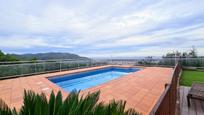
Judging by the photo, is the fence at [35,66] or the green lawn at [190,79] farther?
the fence at [35,66]

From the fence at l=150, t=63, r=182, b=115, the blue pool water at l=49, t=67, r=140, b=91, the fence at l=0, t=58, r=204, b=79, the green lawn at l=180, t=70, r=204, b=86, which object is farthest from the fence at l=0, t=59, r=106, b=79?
the fence at l=150, t=63, r=182, b=115

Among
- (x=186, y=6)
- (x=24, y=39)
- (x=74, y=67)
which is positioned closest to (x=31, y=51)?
(x=24, y=39)

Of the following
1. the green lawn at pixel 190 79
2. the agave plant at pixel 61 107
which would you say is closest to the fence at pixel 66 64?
the green lawn at pixel 190 79

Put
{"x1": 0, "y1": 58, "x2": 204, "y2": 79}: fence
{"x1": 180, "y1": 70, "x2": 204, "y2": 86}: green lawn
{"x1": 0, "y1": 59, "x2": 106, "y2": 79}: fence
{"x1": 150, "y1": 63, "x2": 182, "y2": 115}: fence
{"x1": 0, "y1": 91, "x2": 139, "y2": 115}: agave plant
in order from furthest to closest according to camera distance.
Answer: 1. {"x1": 0, "y1": 58, "x2": 204, "y2": 79}: fence
2. {"x1": 0, "y1": 59, "x2": 106, "y2": 79}: fence
3. {"x1": 180, "y1": 70, "x2": 204, "y2": 86}: green lawn
4. {"x1": 150, "y1": 63, "x2": 182, "y2": 115}: fence
5. {"x1": 0, "y1": 91, "x2": 139, "y2": 115}: agave plant

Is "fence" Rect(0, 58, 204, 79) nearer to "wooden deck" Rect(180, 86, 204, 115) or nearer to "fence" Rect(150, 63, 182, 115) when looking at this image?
"wooden deck" Rect(180, 86, 204, 115)

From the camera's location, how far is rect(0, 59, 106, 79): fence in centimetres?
661

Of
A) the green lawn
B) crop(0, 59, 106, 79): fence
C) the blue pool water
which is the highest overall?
crop(0, 59, 106, 79): fence

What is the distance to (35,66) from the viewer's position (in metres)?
7.76

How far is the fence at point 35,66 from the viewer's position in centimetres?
661

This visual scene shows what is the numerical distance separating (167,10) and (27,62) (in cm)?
853

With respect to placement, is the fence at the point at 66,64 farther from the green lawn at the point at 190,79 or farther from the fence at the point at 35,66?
the green lawn at the point at 190,79

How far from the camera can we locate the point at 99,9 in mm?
6973

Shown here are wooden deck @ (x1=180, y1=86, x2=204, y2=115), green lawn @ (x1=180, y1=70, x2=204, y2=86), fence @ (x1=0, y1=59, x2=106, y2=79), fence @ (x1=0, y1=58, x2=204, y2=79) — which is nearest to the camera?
wooden deck @ (x1=180, y1=86, x2=204, y2=115)

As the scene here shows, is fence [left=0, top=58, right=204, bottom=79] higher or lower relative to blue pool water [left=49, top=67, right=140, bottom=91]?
higher
